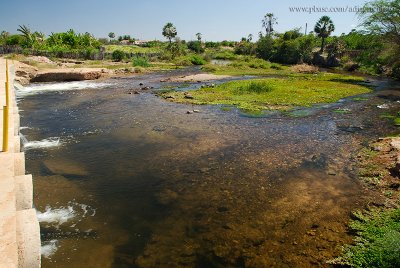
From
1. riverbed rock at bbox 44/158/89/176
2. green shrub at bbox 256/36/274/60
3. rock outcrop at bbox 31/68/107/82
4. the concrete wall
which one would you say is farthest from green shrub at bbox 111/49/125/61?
the concrete wall

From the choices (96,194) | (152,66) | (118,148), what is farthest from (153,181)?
(152,66)

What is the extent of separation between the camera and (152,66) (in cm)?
5847

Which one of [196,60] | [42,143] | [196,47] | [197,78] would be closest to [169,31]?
[196,47]

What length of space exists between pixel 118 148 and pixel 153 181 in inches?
179

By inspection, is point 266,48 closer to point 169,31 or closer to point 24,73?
point 169,31

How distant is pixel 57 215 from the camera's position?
9398mm

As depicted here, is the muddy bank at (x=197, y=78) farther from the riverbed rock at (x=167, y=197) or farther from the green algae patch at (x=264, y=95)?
the riverbed rock at (x=167, y=197)

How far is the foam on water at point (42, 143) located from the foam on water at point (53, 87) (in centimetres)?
1686

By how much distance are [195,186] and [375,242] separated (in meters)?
6.11

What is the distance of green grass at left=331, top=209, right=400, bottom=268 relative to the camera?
21.7ft

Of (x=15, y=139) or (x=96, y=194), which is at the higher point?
(x=15, y=139)

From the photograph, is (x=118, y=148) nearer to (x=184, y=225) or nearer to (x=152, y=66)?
(x=184, y=225)

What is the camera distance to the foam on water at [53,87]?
32656 mm

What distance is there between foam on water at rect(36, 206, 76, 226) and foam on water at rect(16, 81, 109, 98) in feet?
83.3
